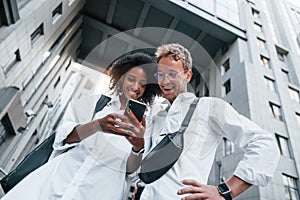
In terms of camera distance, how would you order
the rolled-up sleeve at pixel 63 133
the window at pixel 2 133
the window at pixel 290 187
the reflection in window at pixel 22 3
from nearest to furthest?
the rolled-up sleeve at pixel 63 133 < the reflection in window at pixel 22 3 < the window at pixel 2 133 < the window at pixel 290 187

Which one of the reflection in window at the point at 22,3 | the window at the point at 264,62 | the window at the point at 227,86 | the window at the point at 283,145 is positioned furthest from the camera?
the window at the point at 264,62

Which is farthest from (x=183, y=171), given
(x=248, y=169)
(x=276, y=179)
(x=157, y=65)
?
(x=276, y=179)

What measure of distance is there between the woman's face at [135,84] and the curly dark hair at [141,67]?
0.04 metres

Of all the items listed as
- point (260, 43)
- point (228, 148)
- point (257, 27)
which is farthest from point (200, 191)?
point (257, 27)

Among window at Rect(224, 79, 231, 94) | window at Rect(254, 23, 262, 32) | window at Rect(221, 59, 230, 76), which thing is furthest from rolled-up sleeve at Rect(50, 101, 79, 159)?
window at Rect(254, 23, 262, 32)

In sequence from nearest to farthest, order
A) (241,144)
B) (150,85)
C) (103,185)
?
(103,185)
(241,144)
(150,85)

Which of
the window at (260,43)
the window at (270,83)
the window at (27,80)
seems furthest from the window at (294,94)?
the window at (27,80)

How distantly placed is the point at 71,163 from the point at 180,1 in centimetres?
1394

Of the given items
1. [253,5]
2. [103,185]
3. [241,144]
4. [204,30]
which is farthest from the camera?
[253,5]

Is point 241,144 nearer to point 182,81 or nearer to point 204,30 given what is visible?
point 182,81

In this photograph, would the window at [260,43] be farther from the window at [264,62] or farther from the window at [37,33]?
the window at [37,33]

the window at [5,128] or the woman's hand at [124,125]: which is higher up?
the woman's hand at [124,125]

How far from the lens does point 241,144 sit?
1.29 metres

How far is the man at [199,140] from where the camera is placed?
112 cm
